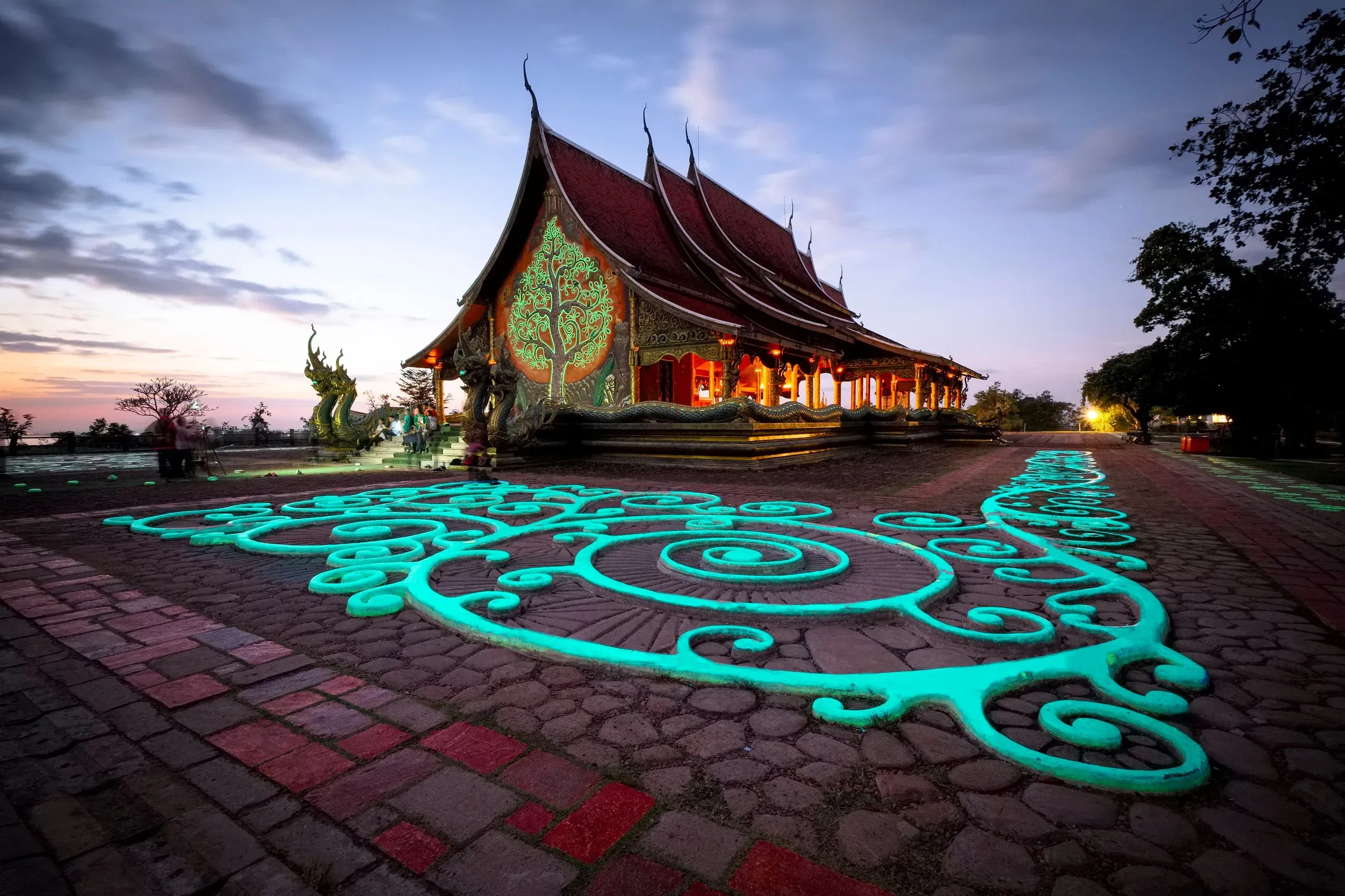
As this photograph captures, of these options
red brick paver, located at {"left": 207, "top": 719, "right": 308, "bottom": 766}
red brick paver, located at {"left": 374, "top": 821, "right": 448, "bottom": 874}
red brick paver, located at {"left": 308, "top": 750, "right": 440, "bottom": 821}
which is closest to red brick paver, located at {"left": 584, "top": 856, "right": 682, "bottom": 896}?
red brick paver, located at {"left": 374, "top": 821, "right": 448, "bottom": 874}

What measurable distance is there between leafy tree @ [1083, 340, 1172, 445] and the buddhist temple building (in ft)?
26.9

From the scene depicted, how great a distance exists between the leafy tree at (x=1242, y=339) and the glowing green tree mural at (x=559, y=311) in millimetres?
14489

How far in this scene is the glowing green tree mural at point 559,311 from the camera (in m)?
14.2

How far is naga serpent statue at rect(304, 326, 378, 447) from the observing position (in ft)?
51.2

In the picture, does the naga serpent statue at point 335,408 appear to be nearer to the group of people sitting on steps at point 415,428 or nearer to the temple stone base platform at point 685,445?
the group of people sitting on steps at point 415,428

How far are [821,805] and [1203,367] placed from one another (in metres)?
21.1

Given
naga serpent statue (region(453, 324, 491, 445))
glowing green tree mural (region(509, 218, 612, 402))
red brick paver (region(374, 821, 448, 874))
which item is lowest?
red brick paver (region(374, 821, 448, 874))

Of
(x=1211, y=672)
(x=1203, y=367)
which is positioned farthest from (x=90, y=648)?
(x=1203, y=367)

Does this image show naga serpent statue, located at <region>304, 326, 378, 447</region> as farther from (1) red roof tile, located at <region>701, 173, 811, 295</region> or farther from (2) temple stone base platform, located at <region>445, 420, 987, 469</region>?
(1) red roof tile, located at <region>701, 173, 811, 295</region>

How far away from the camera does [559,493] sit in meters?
6.89

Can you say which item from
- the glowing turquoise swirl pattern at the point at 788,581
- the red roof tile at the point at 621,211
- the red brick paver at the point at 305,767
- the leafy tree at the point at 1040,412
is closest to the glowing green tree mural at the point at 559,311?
the red roof tile at the point at 621,211

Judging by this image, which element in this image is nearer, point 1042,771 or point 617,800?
point 617,800

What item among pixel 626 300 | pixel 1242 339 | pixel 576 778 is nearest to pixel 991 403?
pixel 1242 339

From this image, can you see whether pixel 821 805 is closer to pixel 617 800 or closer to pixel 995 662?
pixel 617 800
